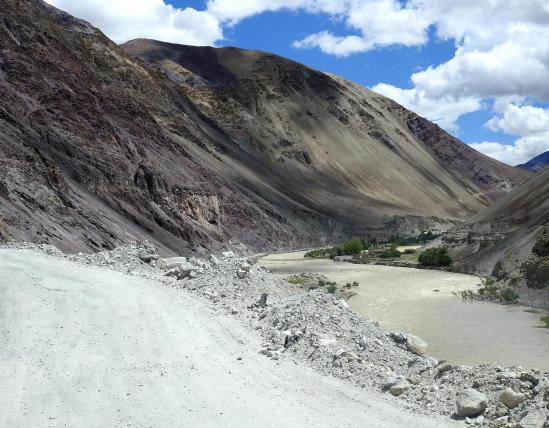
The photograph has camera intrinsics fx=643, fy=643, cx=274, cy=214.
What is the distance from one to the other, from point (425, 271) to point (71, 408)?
148ft

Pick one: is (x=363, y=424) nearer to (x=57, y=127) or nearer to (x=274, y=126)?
(x=57, y=127)

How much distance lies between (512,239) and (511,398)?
35.4 meters

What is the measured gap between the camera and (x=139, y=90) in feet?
276

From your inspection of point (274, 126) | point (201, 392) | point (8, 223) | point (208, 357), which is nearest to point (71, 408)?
point (201, 392)

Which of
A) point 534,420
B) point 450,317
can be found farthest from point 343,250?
point 534,420

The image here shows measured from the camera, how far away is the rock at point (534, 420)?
29.5 feet

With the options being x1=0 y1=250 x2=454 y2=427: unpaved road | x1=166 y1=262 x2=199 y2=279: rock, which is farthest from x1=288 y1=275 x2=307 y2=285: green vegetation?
x1=0 y1=250 x2=454 y2=427: unpaved road

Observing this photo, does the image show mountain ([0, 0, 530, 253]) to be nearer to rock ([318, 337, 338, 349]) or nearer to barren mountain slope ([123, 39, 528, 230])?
barren mountain slope ([123, 39, 528, 230])

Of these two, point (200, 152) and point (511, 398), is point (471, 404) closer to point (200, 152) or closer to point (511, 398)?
point (511, 398)

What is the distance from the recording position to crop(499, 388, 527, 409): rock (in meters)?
9.93

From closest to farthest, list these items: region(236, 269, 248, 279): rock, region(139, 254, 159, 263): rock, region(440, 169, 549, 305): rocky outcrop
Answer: region(236, 269, 248, 279): rock → region(139, 254, 159, 263): rock → region(440, 169, 549, 305): rocky outcrop

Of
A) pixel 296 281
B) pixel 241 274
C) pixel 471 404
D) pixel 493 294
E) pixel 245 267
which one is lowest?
pixel 296 281

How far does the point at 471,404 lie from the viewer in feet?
32.9

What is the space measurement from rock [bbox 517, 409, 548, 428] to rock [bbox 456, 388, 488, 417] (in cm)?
86
